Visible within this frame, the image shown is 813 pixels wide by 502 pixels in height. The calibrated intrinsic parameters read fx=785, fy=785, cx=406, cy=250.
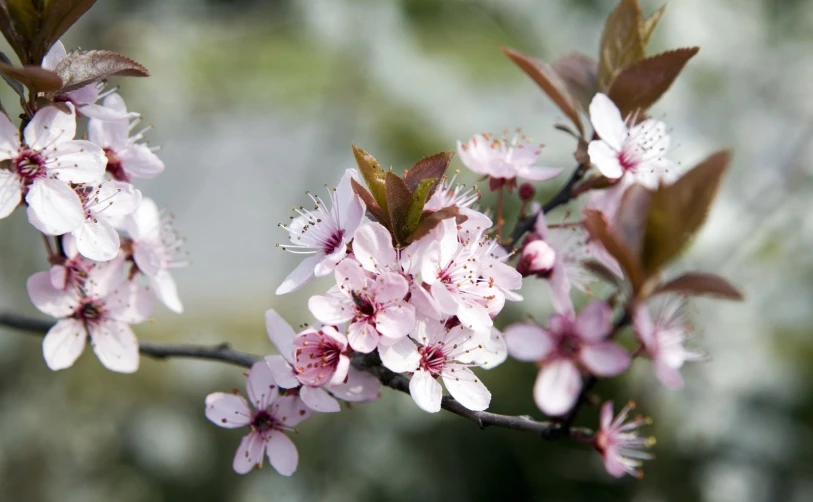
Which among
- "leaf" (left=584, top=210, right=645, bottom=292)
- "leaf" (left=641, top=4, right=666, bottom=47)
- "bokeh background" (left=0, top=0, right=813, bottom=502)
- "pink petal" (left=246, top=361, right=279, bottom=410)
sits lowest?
"bokeh background" (left=0, top=0, right=813, bottom=502)

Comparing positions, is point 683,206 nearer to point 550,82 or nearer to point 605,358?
point 605,358

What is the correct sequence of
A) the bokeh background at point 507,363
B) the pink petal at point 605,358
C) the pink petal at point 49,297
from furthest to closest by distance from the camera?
the bokeh background at point 507,363, the pink petal at point 49,297, the pink petal at point 605,358

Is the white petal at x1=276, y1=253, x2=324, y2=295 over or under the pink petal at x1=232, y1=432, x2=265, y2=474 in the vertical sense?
over

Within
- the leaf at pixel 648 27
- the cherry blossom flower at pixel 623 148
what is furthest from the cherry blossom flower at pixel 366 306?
the leaf at pixel 648 27

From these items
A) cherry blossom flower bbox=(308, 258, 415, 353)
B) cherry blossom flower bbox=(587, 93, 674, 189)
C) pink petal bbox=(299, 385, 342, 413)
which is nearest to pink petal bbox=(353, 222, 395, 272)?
cherry blossom flower bbox=(308, 258, 415, 353)

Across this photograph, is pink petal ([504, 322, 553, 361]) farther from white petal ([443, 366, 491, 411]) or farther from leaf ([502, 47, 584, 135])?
leaf ([502, 47, 584, 135])

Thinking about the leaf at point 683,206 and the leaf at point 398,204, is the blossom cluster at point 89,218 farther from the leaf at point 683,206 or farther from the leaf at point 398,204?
the leaf at point 683,206
